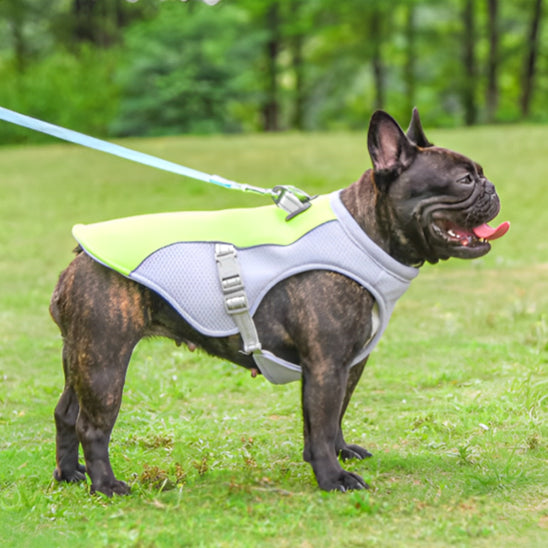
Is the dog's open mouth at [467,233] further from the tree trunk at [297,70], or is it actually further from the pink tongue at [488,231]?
the tree trunk at [297,70]

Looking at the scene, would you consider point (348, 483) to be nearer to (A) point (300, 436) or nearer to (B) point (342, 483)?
(B) point (342, 483)

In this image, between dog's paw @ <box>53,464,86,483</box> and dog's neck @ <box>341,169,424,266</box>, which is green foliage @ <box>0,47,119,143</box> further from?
dog's neck @ <box>341,169,424,266</box>

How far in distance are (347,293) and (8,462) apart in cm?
250

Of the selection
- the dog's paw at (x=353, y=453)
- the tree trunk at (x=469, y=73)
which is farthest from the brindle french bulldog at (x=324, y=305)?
the tree trunk at (x=469, y=73)

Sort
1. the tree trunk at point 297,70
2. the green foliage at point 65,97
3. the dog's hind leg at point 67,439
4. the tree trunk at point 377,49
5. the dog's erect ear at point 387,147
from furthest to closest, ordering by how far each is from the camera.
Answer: the tree trunk at point 297,70 < the tree trunk at point 377,49 < the green foliage at point 65,97 < the dog's hind leg at point 67,439 < the dog's erect ear at point 387,147

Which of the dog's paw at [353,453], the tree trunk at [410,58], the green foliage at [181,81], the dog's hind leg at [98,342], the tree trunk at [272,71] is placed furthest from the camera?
the tree trunk at [410,58]

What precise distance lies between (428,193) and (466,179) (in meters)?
0.21

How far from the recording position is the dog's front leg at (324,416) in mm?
4379

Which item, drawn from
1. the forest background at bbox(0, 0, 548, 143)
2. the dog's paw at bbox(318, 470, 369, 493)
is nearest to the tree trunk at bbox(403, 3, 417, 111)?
the forest background at bbox(0, 0, 548, 143)

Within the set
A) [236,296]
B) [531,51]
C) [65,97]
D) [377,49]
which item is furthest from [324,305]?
[377,49]

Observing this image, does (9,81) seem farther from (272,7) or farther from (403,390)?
(403,390)

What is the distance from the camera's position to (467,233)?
446 cm

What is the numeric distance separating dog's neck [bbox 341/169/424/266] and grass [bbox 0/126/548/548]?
4.10 ft

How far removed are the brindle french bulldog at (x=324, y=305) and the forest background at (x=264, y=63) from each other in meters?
24.0
